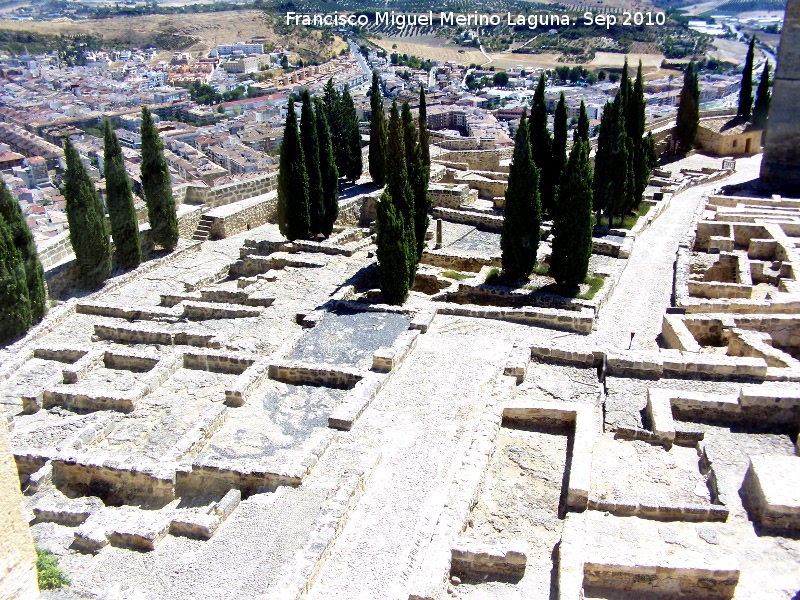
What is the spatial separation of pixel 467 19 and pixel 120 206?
177 m

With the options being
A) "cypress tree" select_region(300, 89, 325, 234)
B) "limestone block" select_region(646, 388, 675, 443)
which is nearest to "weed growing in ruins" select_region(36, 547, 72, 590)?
"limestone block" select_region(646, 388, 675, 443)

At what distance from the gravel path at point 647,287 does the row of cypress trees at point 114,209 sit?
12.3 metres

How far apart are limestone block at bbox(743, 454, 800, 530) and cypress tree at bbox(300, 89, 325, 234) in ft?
47.3

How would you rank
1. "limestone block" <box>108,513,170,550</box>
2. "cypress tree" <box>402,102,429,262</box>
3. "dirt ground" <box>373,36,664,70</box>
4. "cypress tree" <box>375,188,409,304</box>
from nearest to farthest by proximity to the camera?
"limestone block" <box>108,513,170,550</box>, "cypress tree" <box>375,188,409,304</box>, "cypress tree" <box>402,102,429,262</box>, "dirt ground" <box>373,36,664,70</box>

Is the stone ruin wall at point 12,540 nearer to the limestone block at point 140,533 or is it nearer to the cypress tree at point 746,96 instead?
the limestone block at point 140,533

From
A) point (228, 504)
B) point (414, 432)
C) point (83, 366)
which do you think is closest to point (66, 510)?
point (228, 504)

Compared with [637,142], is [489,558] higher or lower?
lower

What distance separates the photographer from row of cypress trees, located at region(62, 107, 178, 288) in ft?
59.0

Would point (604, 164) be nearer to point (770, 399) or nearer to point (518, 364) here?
point (518, 364)

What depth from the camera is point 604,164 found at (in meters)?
22.4

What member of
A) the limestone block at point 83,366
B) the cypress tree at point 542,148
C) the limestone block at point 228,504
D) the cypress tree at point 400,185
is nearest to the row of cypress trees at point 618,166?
the cypress tree at point 542,148

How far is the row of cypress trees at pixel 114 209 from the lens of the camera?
17969mm

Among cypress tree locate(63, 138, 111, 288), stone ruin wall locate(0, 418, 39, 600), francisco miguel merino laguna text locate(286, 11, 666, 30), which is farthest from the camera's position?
francisco miguel merino laguna text locate(286, 11, 666, 30)

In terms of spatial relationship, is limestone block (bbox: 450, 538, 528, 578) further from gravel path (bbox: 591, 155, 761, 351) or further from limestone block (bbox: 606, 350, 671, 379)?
gravel path (bbox: 591, 155, 761, 351)
